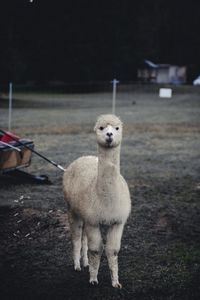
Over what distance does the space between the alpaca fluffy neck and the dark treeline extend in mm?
25893

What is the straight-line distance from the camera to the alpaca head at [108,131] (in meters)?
4.67

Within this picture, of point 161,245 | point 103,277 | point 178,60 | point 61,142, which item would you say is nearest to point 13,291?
point 103,277

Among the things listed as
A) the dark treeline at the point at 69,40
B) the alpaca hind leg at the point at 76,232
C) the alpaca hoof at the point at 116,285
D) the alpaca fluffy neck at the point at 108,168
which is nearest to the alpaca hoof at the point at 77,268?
the alpaca hind leg at the point at 76,232

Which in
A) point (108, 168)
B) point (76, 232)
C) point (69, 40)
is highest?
point (69, 40)

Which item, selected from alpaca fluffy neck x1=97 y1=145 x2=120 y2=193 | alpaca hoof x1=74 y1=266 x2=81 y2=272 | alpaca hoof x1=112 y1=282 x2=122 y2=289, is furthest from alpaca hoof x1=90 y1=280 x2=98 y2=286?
alpaca fluffy neck x1=97 y1=145 x2=120 y2=193

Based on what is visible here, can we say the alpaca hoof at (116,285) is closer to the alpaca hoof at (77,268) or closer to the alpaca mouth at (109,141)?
the alpaca hoof at (77,268)

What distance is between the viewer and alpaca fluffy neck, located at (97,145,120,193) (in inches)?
189

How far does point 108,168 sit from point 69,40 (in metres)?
44.8

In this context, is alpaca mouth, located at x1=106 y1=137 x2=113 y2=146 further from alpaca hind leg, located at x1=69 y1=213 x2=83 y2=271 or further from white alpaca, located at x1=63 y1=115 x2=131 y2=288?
alpaca hind leg, located at x1=69 y1=213 x2=83 y2=271

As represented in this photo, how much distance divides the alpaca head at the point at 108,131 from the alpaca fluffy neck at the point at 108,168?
0.08 metres

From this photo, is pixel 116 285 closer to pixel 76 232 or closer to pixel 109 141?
pixel 76 232

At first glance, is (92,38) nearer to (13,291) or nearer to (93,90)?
(93,90)

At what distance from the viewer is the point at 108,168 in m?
4.80

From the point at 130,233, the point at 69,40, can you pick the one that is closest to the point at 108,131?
the point at 130,233
